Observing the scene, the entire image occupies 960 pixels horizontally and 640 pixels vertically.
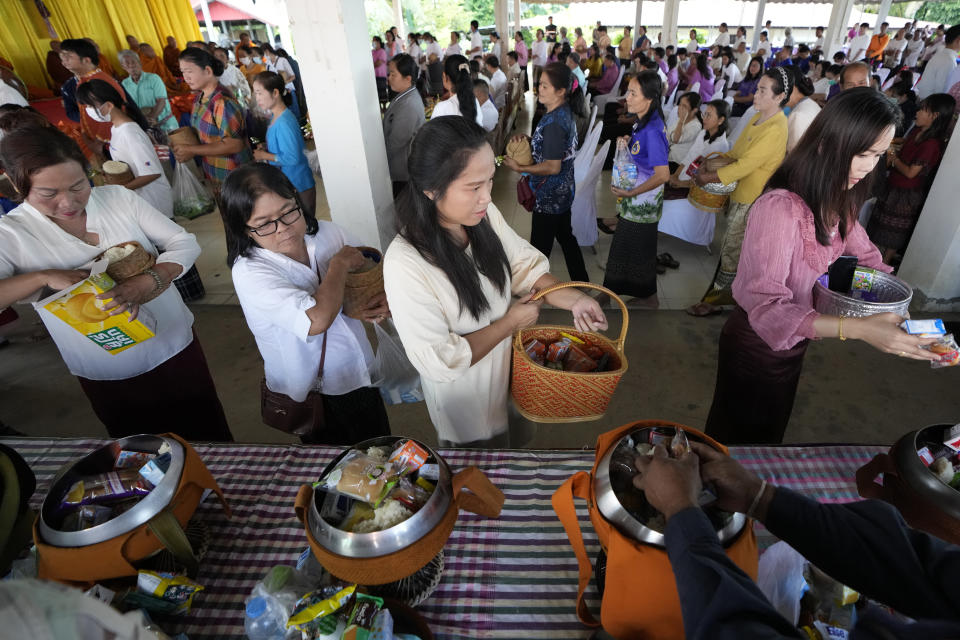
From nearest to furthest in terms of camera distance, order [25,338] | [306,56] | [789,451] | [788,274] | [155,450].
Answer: [155,450] < [789,451] < [788,274] < [306,56] < [25,338]

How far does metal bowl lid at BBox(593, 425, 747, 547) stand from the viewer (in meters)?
0.82

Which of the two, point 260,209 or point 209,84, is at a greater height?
point 209,84

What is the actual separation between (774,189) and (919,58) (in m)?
14.8

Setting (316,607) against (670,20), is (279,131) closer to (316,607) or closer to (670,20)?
(316,607)

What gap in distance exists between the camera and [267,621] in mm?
884

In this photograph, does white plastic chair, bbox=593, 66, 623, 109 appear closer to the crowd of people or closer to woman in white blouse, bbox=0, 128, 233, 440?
the crowd of people

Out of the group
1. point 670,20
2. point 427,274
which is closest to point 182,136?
point 427,274

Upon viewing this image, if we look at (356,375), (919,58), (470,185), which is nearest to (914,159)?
(470,185)

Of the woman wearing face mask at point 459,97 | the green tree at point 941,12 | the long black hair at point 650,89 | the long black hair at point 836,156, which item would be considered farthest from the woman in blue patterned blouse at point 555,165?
the green tree at point 941,12

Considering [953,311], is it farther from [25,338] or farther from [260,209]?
[25,338]

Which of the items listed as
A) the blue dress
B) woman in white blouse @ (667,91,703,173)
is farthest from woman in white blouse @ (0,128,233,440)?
woman in white blouse @ (667,91,703,173)

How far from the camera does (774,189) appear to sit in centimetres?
157

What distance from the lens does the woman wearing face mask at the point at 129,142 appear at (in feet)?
10.4

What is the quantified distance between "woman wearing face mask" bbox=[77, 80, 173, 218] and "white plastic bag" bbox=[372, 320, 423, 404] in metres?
2.27
